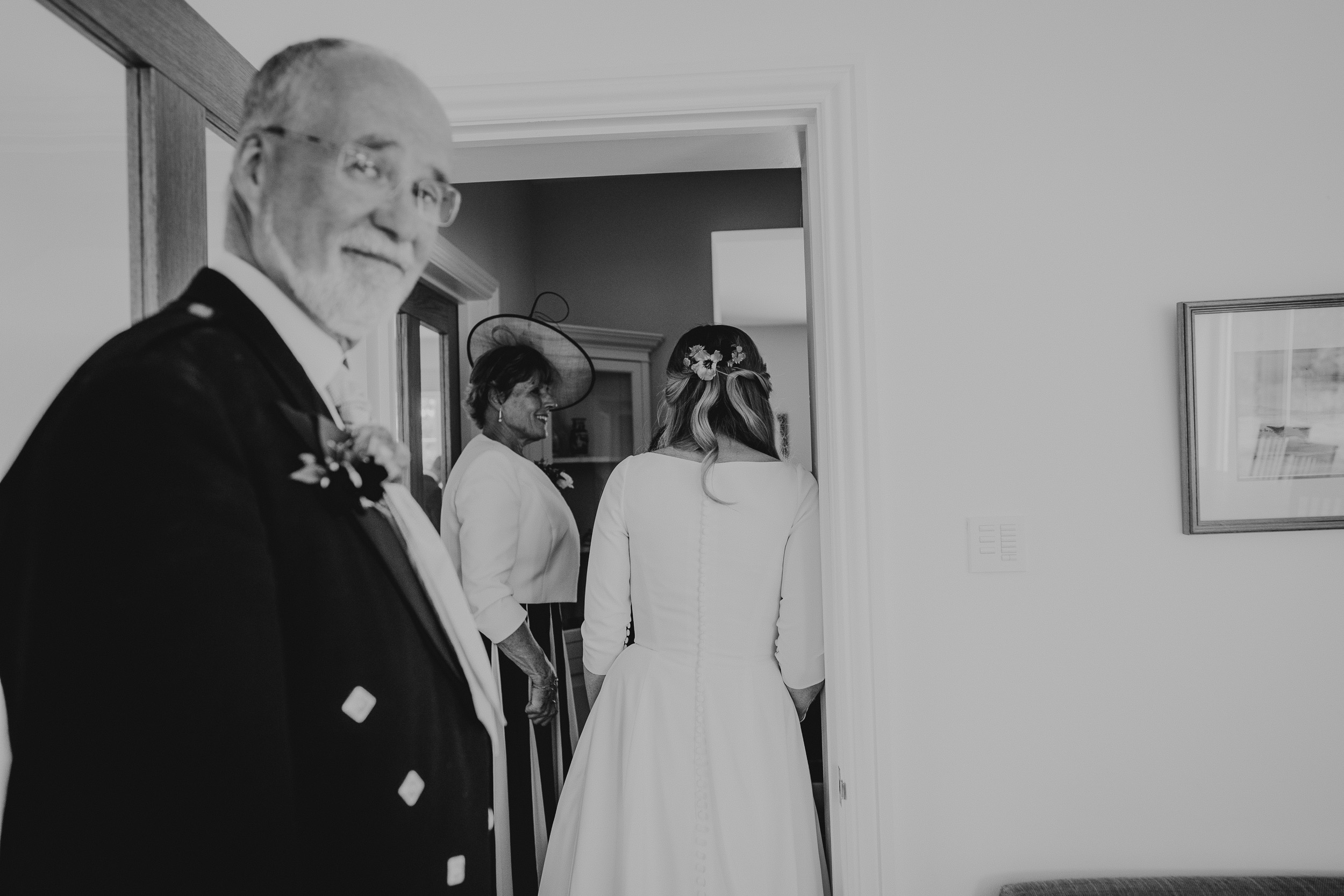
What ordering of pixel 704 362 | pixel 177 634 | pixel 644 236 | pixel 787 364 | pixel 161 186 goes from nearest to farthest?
pixel 177 634 < pixel 161 186 < pixel 704 362 < pixel 644 236 < pixel 787 364

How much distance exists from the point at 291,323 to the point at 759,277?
3.13 metres

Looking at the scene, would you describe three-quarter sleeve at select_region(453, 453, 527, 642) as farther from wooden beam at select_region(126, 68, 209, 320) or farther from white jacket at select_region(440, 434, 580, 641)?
wooden beam at select_region(126, 68, 209, 320)

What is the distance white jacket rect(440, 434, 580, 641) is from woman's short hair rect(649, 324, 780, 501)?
0.62 m

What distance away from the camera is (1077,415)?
57.6 inches

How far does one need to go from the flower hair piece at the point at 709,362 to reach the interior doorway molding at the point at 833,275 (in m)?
0.30

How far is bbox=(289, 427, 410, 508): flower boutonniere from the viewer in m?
0.65

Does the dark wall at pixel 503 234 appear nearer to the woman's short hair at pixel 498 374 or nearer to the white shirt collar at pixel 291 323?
the woman's short hair at pixel 498 374

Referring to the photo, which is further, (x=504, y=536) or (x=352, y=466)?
(x=504, y=536)

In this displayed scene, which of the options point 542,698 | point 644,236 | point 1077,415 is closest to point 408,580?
point 1077,415

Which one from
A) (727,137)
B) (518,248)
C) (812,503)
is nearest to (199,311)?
(727,137)

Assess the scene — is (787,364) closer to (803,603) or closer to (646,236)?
(646,236)

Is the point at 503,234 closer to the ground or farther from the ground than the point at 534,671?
farther from the ground

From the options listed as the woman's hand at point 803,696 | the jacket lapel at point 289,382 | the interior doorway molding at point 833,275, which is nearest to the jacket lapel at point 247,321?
the jacket lapel at point 289,382

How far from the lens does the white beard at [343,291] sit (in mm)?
674
